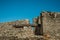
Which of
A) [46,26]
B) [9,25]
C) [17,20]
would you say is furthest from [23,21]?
[46,26]

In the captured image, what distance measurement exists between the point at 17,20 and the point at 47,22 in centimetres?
267

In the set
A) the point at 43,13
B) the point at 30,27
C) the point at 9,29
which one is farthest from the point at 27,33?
the point at 43,13

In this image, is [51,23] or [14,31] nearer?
[14,31]

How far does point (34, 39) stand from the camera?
11641mm

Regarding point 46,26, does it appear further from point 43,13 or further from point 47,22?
point 43,13

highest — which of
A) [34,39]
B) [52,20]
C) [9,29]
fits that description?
[52,20]

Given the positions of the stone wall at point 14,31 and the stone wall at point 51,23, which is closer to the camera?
the stone wall at point 14,31

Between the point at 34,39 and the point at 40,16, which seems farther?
the point at 40,16

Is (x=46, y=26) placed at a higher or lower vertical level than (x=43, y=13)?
lower

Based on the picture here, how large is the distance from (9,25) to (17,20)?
0.86 m

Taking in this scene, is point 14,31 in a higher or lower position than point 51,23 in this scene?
lower

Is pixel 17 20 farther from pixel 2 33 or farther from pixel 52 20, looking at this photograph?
pixel 52 20

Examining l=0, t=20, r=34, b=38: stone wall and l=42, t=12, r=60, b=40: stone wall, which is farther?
l=42, t=12, r=60, b=40: stone wall

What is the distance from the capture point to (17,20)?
12.6 meters
